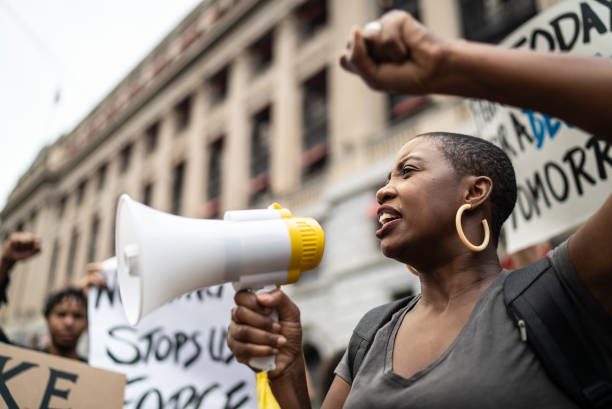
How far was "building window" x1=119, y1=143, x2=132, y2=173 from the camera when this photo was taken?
2281 cm

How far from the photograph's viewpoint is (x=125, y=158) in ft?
75.8

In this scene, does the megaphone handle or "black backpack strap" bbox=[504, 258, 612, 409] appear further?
the megaphone handle

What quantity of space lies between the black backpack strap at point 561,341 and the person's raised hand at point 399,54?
0.46 meters

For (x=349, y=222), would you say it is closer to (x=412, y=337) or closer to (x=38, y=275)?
(x=412, y=337)

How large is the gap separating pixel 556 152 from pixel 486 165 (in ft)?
4.05

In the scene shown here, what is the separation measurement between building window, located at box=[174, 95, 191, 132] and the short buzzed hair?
63.7ft

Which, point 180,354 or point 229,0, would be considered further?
point 229,0

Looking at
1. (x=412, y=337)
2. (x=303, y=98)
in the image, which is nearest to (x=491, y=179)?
(x=412, y=337)

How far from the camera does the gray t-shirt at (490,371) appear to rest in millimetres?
1001

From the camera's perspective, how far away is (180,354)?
2.42 meters

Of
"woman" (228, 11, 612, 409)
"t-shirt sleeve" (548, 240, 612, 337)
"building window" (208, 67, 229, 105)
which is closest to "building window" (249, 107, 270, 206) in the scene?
"building window" (208, 67, 229, 105)

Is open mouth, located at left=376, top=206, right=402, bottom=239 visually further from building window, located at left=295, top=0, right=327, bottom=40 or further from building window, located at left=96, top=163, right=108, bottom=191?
building window, located at left=96, top=163, right=108, bottom=191

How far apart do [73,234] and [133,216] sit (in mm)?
25728

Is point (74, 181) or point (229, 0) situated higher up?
point (229, 0)
